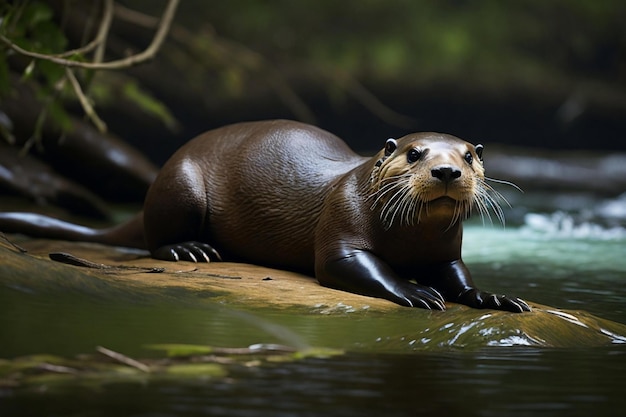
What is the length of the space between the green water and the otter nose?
44cm

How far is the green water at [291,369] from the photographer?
6.08 ft

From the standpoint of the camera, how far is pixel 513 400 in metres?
1.99

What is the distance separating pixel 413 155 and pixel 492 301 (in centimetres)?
53

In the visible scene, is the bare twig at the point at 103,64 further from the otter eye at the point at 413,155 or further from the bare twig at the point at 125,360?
the bare twig at the point at 125,360

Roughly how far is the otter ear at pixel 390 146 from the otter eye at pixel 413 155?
122 millimetres

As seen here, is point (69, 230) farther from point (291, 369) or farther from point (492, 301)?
point (291, 369)

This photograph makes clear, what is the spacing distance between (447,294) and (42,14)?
2.41 m

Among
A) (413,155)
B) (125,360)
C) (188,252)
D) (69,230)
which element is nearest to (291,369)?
(125,360)

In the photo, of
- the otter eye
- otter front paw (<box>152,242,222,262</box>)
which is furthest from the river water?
otter front paw (<box>152,242,222,262</box>)

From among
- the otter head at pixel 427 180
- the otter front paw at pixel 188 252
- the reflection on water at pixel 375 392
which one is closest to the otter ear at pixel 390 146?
the otter head at pixel 427 180

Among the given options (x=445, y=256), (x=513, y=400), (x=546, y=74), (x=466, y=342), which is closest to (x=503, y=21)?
(x=546, y=74)

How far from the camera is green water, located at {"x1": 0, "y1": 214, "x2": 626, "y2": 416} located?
73.0 inches

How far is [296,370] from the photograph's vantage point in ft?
7.10

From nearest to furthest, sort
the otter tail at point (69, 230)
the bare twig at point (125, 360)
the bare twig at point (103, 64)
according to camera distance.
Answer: the bare twig at point (125, 360), the bare twig at point (103, 64), the otter tail at point (69, 230)
